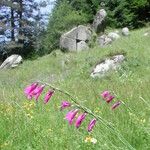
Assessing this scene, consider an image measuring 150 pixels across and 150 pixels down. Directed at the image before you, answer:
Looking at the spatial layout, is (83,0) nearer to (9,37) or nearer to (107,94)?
(9,37)

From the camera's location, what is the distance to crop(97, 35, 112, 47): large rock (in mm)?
30186

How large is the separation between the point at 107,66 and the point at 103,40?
36.3 feet

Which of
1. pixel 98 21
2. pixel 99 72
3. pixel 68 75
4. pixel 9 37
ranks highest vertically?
pixel 99 72

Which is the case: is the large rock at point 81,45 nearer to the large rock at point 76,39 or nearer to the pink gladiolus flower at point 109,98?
the large rock at point 76,39

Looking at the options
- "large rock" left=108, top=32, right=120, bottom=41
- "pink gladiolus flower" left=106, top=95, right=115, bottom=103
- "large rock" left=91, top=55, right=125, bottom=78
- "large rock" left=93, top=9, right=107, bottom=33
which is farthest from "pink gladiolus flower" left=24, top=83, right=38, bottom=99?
"large rock" left=93, top=9, right=107, bottom=33

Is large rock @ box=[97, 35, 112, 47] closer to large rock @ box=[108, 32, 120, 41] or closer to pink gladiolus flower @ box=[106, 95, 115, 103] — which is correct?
large rock @ box=[108, 32, 120, 41]

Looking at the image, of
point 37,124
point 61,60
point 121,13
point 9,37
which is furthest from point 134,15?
point 37,124

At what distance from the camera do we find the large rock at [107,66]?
19.4 metres

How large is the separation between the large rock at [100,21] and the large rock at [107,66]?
13512 millimetres

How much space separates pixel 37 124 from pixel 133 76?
14.0 m

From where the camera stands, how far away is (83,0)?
3816cm

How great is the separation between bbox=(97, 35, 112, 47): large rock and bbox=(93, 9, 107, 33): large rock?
2.76m

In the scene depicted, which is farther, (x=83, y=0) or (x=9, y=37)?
(x=9, y=37)

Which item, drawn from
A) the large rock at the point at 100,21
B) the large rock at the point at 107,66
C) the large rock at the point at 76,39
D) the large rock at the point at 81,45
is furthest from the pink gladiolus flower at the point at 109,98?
the large rock at the point at 100,21
